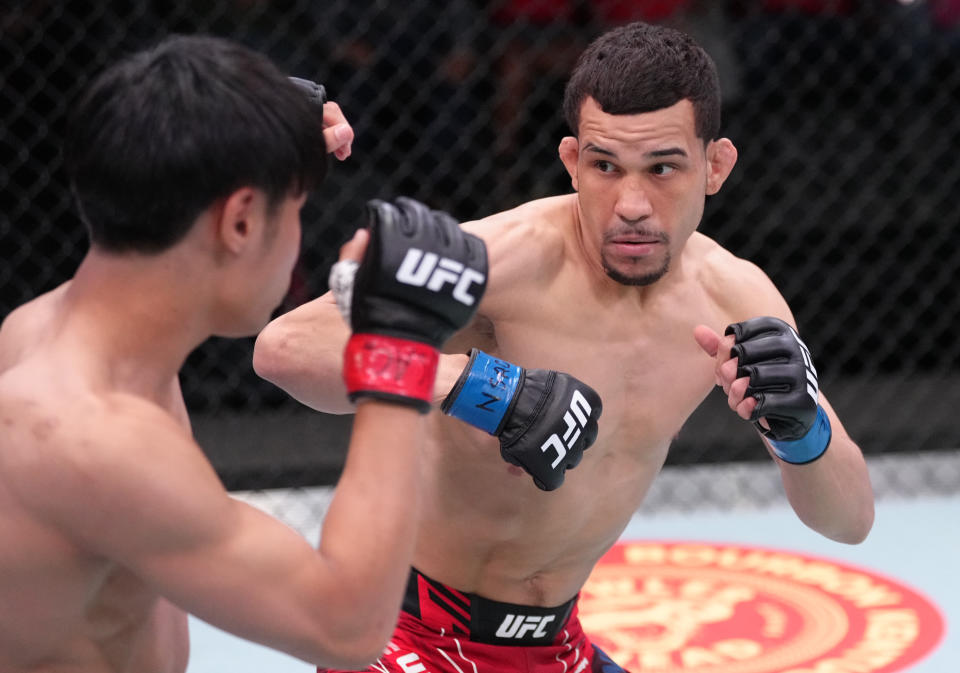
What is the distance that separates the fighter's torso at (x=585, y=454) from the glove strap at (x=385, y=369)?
60cm

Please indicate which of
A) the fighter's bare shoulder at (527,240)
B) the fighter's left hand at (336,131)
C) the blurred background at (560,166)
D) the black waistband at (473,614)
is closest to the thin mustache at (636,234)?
the fighter's bare shoulder at (527,240)

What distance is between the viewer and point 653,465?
175cm

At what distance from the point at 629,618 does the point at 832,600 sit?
44 cm

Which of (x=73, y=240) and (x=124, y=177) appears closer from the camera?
(x=124, y=177)

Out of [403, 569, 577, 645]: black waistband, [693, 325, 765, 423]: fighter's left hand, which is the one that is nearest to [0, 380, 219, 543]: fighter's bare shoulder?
[693, 325, 765, 423]: fighter's left hand

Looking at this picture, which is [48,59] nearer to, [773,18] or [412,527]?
[773,18]

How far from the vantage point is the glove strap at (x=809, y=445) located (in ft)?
4.98

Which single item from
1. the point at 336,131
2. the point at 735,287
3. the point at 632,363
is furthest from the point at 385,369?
the point at 735,287

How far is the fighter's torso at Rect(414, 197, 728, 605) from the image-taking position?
5.41ft

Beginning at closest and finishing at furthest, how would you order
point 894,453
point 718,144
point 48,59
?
point 718,144 → point 48,59 → point 894,453

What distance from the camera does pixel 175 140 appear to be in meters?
0.97

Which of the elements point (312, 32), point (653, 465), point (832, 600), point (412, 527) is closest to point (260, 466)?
point (312, 32)

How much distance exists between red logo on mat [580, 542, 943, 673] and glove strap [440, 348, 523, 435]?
1.04m

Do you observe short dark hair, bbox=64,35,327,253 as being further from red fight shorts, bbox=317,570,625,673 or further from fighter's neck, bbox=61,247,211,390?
red fight shorts, bbox=317,570,625,673
